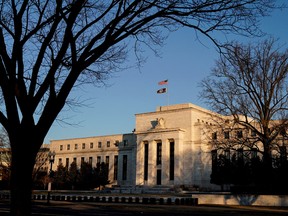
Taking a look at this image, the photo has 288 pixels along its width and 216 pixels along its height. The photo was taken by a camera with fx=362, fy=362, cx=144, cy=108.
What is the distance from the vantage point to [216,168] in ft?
184

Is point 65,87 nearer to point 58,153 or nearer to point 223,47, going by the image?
point 223,47

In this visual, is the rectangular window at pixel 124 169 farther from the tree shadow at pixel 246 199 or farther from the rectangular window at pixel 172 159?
the tree shadow at pixel 246 199

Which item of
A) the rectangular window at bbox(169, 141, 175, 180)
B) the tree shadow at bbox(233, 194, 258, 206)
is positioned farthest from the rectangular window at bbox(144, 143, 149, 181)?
the tree shadow at bbox(233, 194, 258, 206)

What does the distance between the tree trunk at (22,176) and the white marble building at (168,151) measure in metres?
61.6

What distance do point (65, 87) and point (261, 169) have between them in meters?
31.4

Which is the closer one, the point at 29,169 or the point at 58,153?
the point at 29,169

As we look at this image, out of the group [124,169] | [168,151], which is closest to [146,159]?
[168,151]

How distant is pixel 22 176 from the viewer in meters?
7.39

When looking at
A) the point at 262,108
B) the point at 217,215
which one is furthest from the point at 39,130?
the point at 262,108

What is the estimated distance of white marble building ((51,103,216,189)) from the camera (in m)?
73.6

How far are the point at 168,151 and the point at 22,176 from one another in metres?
68.8

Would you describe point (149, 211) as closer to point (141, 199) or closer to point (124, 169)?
point (141, 199)

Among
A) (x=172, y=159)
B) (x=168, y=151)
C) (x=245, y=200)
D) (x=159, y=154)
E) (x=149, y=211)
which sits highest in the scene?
(x=168, y=151)

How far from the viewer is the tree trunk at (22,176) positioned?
23.8ft
